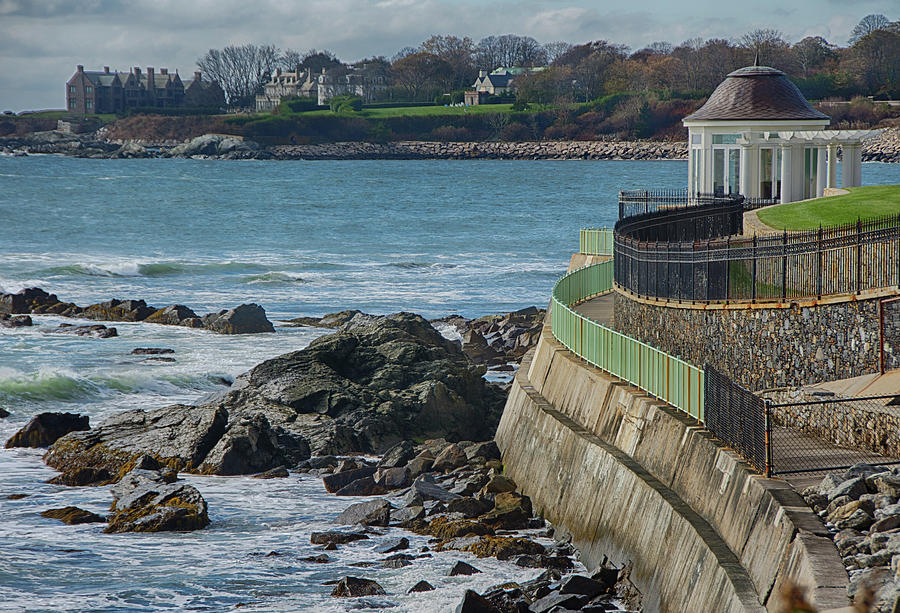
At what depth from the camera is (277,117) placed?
189500mm

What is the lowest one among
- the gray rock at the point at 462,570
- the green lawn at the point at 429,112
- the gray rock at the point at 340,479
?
the gray rock at the point at 340,479

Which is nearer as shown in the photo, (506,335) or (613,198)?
(506,335)

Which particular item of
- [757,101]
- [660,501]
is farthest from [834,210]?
[660,501]

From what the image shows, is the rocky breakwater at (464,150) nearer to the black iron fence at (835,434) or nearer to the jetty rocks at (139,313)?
the jetty rocks at (139,313)

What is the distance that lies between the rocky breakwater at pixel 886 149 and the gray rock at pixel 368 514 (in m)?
147

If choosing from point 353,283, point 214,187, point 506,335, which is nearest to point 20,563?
point 506,335

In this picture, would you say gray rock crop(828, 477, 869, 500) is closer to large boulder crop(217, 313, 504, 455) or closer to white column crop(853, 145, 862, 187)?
large boulder crop(217, 313, 504, 455)

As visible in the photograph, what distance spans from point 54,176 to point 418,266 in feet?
293

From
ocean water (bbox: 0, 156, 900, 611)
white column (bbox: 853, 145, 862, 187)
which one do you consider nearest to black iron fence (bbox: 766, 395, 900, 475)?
ocean water (bbox: 0, 156, 900, 611)

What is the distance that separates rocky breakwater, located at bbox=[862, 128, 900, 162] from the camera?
15162cm

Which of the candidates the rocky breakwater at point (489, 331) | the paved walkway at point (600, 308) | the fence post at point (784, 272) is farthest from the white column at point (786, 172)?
the fence post at point (784, 272)

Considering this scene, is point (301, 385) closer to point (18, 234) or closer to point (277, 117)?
point (18, 234)

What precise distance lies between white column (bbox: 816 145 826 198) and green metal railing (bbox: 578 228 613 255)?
5.88m

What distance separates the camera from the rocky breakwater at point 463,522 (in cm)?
1217
